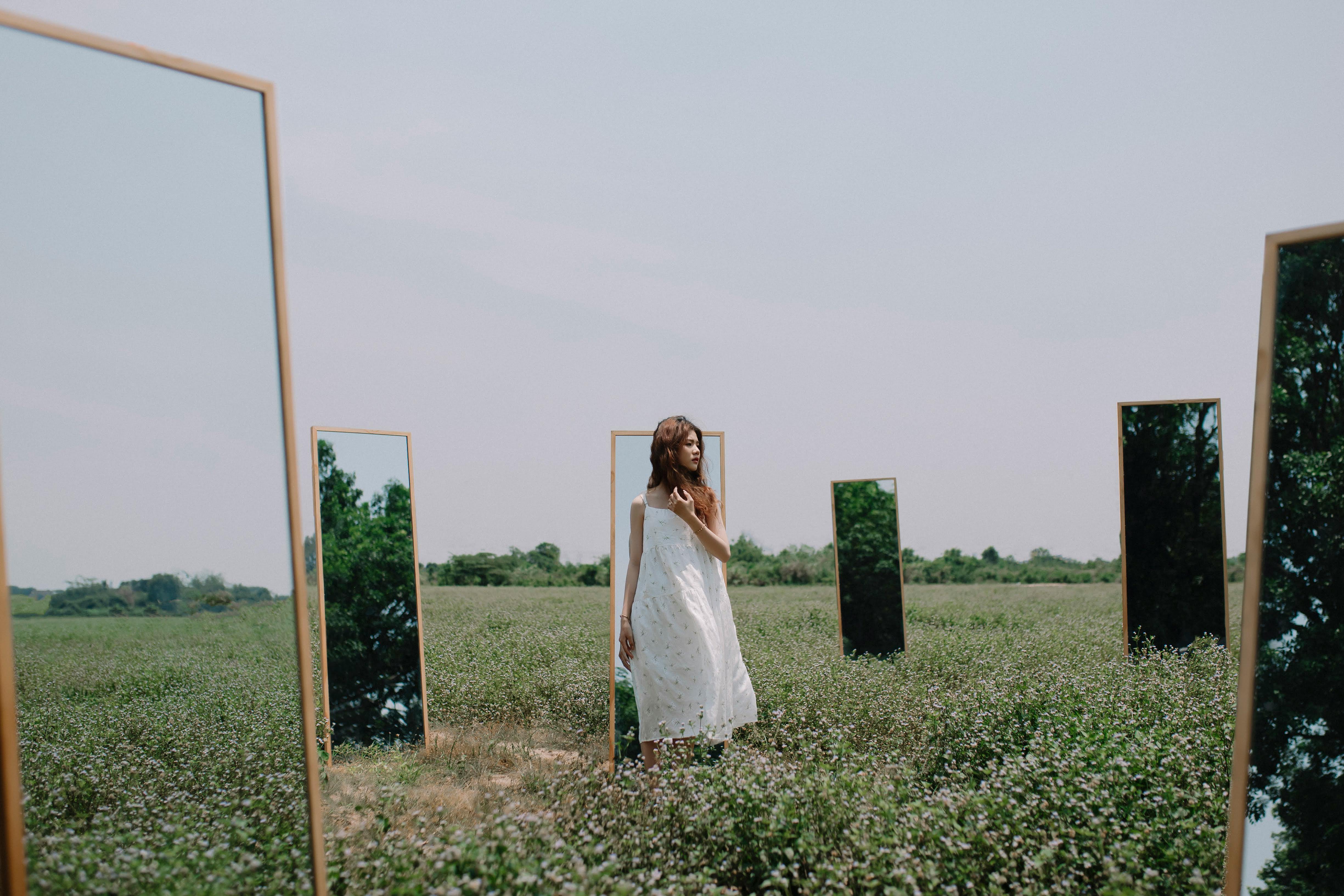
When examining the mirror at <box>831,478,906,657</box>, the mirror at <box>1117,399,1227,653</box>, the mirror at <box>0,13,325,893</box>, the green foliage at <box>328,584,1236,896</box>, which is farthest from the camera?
the mirror at <box>831,478,906,657</box>

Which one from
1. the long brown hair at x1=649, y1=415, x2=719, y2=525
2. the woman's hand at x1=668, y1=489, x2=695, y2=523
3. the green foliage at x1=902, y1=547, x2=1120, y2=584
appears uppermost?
the long brown hair at x1=649, y1=415, x2=719, y2=525

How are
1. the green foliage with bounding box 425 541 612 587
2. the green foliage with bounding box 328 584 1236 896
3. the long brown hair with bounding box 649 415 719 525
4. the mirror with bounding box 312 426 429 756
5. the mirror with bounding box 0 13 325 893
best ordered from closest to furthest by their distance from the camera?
the mirror with bounding box 0 13 325 893
the green foliage with bounding box 328 584 1236 896
the long brown hair with bounding box 649 415 719 525
the mirror with bounding box 312 426 429 756
the green foliage with bounding box 425 541 612 587

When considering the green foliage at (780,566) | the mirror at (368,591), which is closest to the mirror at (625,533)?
the mirror at (368,591)

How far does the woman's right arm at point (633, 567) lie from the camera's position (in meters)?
4.96

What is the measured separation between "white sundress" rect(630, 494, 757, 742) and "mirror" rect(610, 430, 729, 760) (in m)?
0.39

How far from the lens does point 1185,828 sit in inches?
135

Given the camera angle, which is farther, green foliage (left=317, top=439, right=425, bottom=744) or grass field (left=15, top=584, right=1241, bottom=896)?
green foliage (left=317, top=439, right=425, bottom=744)

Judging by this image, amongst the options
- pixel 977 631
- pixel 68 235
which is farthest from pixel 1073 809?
pixel 977 631

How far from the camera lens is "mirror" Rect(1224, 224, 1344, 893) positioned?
2.76m

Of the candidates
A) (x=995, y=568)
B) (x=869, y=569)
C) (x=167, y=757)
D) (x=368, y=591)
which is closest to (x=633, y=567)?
(x=368, y=591)

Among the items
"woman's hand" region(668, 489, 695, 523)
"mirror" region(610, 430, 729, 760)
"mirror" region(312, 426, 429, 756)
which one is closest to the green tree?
"mirror" region(610, 430, 729, 760)

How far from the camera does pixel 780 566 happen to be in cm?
2386

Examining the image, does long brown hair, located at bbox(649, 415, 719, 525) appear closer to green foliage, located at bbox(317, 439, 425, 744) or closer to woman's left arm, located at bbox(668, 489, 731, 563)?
woman's left arm, located at bbox(668, 489, 731, 563)

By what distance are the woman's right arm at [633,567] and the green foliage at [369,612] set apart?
193 centimetres
